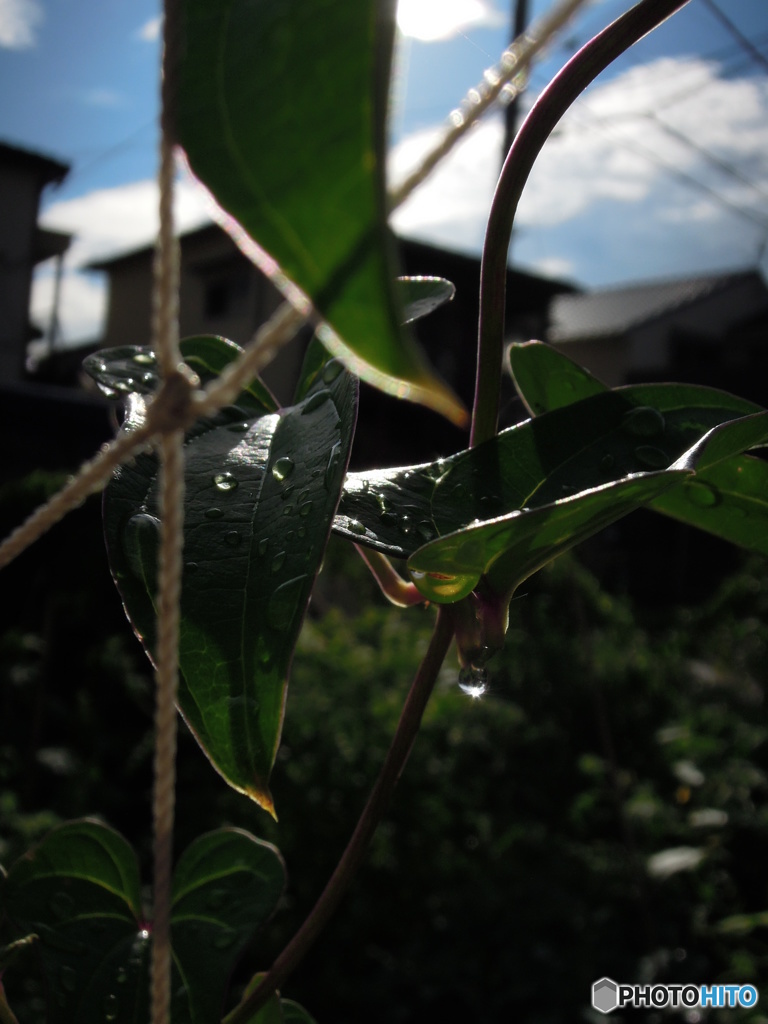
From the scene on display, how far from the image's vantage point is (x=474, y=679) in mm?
269

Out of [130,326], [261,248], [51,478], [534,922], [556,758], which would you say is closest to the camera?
[261,248]

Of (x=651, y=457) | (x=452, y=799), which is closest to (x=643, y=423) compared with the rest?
(x=651, y=457)

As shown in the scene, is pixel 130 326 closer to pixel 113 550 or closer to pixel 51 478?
pixel 51 478

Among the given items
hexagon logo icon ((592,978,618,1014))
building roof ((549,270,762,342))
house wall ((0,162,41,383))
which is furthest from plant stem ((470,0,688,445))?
building roof ((549,270,762,342))

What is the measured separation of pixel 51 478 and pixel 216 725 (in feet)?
8.16

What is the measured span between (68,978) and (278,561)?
0.68ft

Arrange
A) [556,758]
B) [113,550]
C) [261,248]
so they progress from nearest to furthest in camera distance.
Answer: [261,248], [113,550], [556,758]

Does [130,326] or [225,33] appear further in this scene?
[130,326]

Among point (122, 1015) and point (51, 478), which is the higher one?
point (122, 1015)

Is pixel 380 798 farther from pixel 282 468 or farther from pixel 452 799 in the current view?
pixel 452 799

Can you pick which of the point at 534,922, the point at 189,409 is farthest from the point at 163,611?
the point at 534,922

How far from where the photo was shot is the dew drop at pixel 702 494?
317 millimetres

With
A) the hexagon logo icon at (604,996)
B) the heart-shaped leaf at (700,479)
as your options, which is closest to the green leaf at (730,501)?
the heart-shaped leaf at (700,479)

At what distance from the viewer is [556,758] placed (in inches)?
86.3
